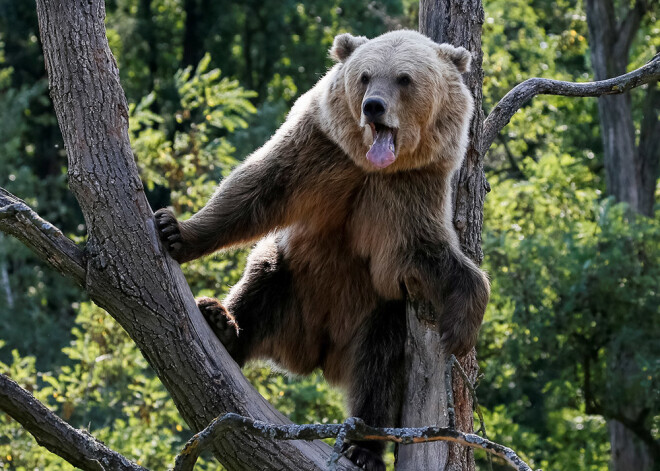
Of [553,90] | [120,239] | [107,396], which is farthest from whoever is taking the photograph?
[107,396]

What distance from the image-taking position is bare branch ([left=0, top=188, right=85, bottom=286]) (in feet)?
12.0

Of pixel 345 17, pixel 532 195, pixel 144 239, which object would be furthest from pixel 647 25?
pixel 144 239

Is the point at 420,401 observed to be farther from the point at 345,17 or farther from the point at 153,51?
the point at 153,51

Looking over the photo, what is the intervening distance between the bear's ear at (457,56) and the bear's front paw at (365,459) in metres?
1.99

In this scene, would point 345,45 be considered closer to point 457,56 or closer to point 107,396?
point 457,56

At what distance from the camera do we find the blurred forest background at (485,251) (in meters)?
9.62

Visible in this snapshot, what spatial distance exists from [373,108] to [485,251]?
6683 mm

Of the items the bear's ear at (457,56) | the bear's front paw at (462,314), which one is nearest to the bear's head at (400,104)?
the bear's ear at (457,56)

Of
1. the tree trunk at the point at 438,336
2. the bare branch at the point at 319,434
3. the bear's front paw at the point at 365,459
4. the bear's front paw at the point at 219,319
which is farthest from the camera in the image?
the bear's front paw at the point at 219,319

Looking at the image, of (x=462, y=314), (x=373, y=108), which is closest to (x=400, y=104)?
(x=373, y=108)

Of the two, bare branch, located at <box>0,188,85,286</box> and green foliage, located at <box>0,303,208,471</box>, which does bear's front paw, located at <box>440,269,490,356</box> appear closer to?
bare branch, located at <box>0,188,85,286</box>

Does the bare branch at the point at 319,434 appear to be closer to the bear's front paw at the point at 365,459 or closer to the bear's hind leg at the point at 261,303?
the bear's front paw at the point at 365,459

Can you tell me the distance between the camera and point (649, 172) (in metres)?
14.6

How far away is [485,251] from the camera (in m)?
10.9
